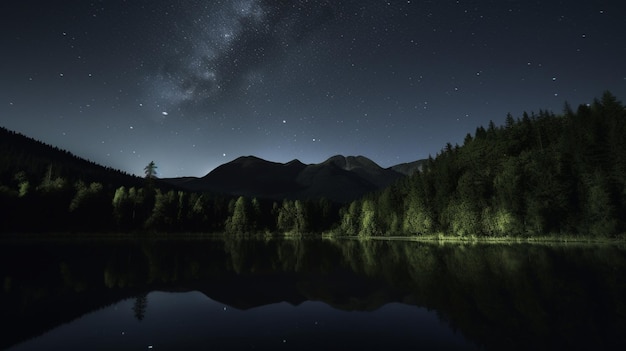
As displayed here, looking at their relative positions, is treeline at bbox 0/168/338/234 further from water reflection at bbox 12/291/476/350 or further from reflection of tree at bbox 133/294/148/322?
water reflection at bbox 12/291/476/350

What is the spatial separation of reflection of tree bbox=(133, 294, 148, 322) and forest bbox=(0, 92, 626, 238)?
2802 inches

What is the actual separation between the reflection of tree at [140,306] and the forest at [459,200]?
7117 cm

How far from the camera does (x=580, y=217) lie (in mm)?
67000

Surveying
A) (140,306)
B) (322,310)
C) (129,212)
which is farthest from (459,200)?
(129,212)

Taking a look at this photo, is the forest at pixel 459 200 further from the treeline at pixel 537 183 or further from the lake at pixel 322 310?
the lake at pixel 322 310

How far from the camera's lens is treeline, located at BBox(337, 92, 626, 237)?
6494cm

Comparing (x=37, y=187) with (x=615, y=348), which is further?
(x=37, y=187)

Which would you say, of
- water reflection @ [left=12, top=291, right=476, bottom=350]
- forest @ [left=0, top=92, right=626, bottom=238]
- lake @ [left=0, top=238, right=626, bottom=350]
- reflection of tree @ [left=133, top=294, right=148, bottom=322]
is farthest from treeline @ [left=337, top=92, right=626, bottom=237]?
reflection of tree @ [left=133, top=294, right=148, bottom=322]

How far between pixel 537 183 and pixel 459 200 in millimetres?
18164

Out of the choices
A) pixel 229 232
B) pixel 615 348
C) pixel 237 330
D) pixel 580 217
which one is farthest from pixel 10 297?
pixel 229 232

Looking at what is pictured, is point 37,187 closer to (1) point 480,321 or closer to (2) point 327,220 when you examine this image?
(2) point 327,220

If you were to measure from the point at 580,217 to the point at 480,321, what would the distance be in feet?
224

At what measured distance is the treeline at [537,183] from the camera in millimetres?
64938

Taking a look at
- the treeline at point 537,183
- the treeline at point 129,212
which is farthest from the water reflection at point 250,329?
the treeline at point 129,212
